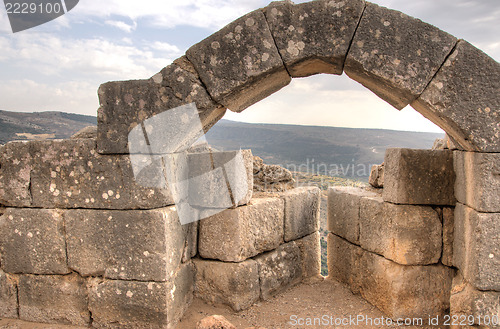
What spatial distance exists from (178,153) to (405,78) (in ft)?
7.59

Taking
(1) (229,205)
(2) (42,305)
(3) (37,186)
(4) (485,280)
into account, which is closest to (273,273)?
(1) (229,205)

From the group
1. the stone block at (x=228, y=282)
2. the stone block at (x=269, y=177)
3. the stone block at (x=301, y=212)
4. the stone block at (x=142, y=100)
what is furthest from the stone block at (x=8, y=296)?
the stone block at (x=301, y=212)

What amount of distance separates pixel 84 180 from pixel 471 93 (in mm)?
3620

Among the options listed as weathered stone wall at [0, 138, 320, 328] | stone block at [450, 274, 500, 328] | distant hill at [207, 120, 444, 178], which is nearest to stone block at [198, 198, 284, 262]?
weathered stone wall at [0, 138, 320, 328]

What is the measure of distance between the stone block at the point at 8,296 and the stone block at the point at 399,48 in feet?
13.2

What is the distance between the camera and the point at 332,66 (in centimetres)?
333

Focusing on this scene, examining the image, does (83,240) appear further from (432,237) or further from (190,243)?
(432,237)

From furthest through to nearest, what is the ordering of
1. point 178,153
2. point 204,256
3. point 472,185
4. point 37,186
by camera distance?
1. point 204,256
2. point 178,153
3. point 37,186
4. point 472,185

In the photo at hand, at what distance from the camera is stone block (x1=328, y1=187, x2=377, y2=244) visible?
4.64m

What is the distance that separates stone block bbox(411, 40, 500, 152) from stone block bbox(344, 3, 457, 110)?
0.34 feet

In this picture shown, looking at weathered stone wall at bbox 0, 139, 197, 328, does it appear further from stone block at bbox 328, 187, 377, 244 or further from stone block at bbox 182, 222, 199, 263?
stone block at bbox 328, 187, 377, 244

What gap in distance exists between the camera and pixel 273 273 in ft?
14.5

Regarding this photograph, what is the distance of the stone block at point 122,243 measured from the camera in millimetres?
3287

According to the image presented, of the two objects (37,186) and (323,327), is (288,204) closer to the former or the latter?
(323,327)
